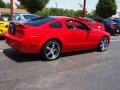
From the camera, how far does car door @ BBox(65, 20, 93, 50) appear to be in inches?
391

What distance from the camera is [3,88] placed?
6168 millimetres

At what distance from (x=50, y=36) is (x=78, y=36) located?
1383 millimetres

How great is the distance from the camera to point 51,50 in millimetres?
9297

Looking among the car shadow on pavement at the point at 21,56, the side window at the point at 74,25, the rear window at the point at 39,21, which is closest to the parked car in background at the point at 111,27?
the side window at the point at 74,25

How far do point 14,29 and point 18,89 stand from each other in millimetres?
3698

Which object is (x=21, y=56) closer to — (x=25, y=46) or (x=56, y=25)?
(x=25, y=46)

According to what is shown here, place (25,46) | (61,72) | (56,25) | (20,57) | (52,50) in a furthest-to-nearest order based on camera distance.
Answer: (56,25) → (20,57) → (52,50) → (25,46) → (61,72)

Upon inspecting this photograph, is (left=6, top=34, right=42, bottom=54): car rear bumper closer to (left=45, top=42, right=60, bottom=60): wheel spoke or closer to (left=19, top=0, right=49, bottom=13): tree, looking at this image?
(left=45, top=42, right=60, bottom=60): wheel spoke

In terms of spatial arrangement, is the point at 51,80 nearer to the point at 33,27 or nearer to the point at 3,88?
the point at 3,88

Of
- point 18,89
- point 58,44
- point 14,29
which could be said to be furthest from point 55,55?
point 18,89

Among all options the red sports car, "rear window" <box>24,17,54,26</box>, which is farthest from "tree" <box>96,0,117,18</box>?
"rear window" <box>24,17,54,26</box>

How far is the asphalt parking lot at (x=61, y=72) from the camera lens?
259 inches

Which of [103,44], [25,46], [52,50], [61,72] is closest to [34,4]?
[103,44]

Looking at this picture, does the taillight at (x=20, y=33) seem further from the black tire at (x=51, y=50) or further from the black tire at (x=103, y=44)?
the black tire at (x=103, y=44)
